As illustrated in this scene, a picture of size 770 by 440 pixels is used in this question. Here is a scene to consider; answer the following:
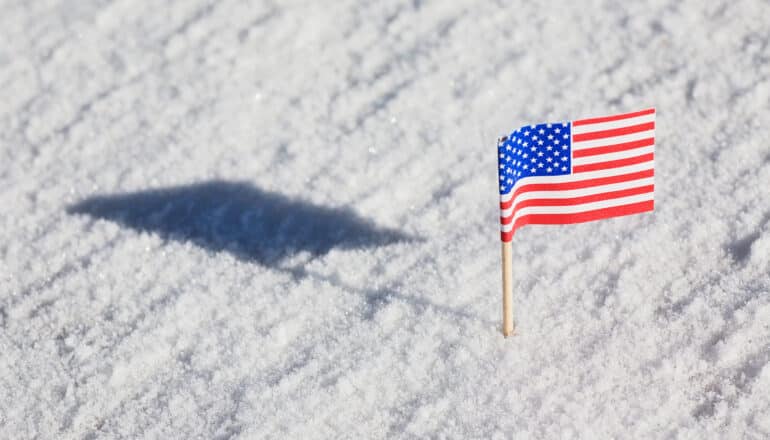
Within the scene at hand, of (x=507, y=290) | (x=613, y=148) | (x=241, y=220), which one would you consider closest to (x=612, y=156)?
(x=613, y=148)

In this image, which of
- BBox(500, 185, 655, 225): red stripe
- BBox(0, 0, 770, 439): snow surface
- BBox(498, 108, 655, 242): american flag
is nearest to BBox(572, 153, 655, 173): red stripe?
BBox(498, 108, 655, 242): american flag

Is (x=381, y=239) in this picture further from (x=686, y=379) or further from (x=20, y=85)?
(x=20, y=85)

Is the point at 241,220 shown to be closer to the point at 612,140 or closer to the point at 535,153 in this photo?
the point at 535,153

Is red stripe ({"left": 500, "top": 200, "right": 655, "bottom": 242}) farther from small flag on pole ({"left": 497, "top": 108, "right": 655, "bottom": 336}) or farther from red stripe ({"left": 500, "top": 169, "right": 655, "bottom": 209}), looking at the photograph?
red stripe ({"left": 500, "top": 169, "right": 655, "bottom": 209})

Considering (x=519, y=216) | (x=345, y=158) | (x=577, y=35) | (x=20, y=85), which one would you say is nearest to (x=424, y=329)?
(x=519, y=216)

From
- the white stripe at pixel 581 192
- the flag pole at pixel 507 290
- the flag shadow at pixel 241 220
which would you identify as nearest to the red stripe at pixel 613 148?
the white stripe at pixel 581 192

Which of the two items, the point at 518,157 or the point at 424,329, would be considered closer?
the point at 518,157
